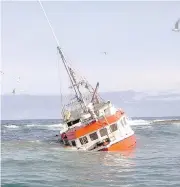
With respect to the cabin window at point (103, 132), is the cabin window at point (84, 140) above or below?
below

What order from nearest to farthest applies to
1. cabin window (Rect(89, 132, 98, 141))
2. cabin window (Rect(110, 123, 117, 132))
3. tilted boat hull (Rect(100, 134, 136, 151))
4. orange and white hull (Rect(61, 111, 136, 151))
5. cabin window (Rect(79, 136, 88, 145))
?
tilted boat hull (Rect(100, 134, 136, 151)) < orange and white hull (Rect(61, 111, 136, 151)) < cabin window (Rect(89, 132, 98, 141)) < cabin window (Rect(79, 136, 88, 145)) < cabin window (Rect(110, 123, 117, 132))

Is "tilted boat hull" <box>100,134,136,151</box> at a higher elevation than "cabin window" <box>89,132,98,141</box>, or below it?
below

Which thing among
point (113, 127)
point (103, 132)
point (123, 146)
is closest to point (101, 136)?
point (103, 132)

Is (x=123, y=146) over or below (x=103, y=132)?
below

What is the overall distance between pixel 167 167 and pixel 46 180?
9.29 metres

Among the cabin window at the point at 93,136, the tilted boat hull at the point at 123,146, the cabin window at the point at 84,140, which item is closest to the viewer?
the tilted boat hull at the point at 123,146

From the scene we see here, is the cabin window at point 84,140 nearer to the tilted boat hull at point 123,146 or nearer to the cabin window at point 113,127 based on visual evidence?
the tilted boat hull at point 123,146

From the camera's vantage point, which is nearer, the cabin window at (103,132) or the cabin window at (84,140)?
the cabin window at (103,132)

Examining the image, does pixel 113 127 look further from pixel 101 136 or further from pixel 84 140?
pixel 84 140

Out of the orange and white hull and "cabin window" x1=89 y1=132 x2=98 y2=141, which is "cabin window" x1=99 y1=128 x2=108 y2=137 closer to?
the orange and white hull

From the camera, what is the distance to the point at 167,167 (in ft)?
90.0

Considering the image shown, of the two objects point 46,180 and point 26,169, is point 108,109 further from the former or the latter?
point 46,180

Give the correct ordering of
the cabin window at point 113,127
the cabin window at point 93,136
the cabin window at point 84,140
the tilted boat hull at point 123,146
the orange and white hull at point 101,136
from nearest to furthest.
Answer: the tilted boat hull at point 123,146
the orange and white hull at point 101,136
the cabin window at point 93,136
the cabin window at point 84,140
the cabin window at point 113,127

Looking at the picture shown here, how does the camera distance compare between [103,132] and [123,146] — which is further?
[123,146]
